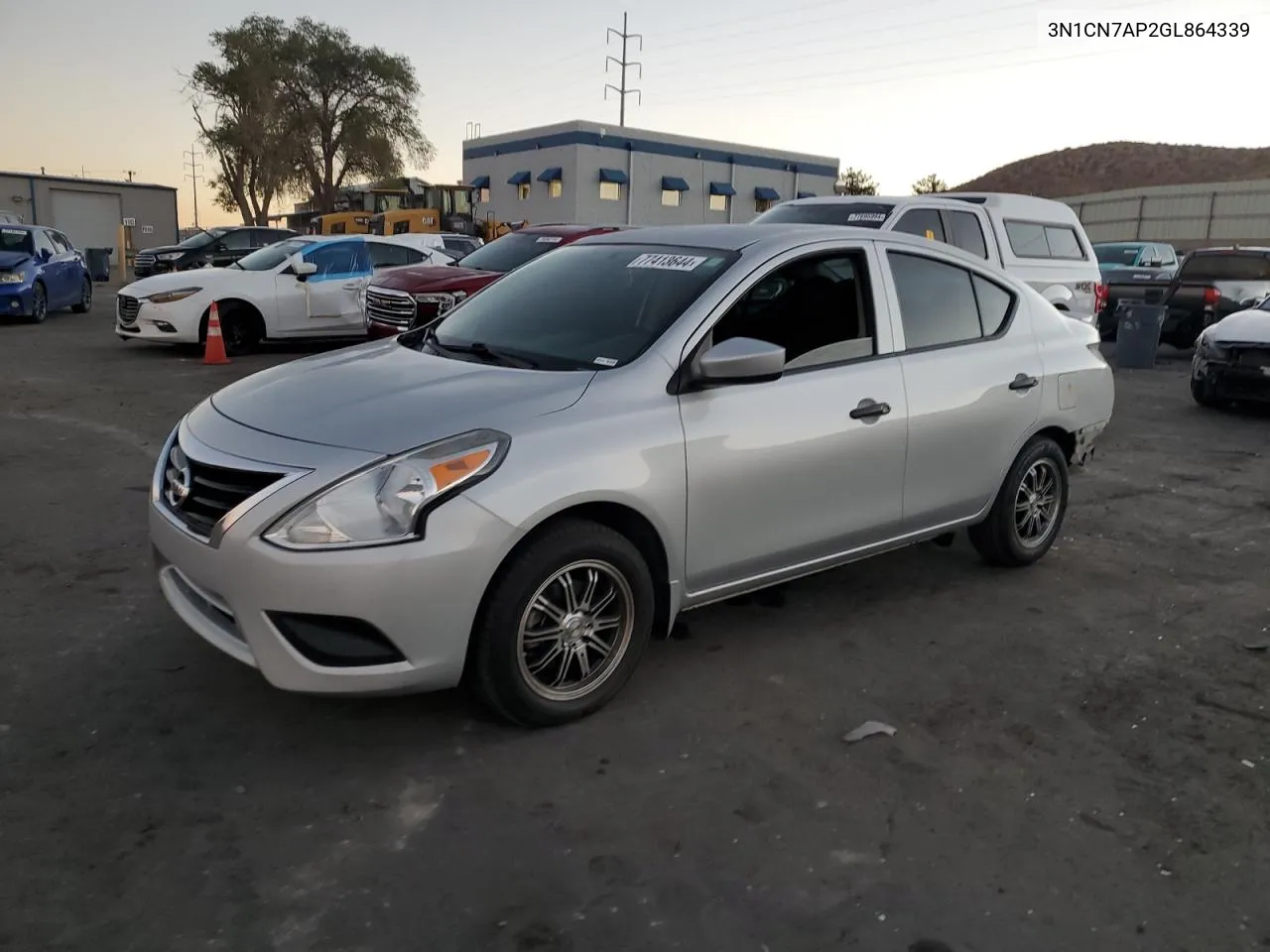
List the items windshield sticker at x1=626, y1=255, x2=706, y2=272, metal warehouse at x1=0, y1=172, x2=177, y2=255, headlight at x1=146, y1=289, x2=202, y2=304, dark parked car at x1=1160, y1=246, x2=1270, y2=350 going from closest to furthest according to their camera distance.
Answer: windshield sticker at x1=626, y1=255, x2=706, y2=272, headlight at x1=146, y1=289, x2=202, y2=304, dark parked car at x1=1160, y1=246, x2=1270, y2=350, metal warehouse at x1=0, y1=172, x2=177, y2=255

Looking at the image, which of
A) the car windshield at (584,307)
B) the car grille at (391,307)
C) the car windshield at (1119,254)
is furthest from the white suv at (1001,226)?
the car windshield at (1119,254)

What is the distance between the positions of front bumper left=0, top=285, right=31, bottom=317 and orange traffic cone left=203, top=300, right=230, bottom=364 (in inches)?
238

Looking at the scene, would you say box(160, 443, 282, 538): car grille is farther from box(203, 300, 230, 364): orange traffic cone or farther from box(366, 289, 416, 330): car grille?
box(203, 300, 230, 364): orange traffic cone

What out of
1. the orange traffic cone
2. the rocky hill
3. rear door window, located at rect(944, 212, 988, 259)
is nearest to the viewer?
rear door window, located at rect(944, 212, 988, 259)

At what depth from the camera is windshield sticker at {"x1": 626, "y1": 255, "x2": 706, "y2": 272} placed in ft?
13.9

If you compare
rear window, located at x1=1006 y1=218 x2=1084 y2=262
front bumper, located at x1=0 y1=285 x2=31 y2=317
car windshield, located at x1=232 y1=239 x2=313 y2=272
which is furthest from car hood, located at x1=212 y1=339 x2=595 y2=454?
front bumper, located at x1=0 y1=285 x2=31 y2=317

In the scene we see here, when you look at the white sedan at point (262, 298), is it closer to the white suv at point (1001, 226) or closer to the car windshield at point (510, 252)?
the car windshield at point (510, 252)

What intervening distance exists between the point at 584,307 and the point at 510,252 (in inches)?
333

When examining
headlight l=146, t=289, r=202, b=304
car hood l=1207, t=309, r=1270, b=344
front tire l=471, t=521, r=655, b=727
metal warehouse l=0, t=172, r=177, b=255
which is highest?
metal warehouse l=0, t=172, r=177, b=255

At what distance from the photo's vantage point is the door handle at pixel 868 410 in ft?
14.0

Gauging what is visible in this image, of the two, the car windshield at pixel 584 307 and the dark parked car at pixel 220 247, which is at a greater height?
the dark parked car at pixel 220 247

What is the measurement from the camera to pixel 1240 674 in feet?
14.1

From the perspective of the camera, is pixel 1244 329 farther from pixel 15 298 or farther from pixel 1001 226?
pixel 15 298

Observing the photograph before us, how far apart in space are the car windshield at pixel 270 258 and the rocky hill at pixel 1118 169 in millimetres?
85243
